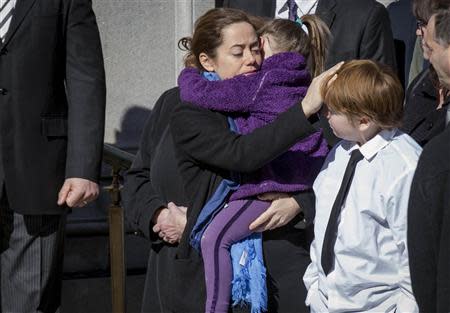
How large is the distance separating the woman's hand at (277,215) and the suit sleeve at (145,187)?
44cm

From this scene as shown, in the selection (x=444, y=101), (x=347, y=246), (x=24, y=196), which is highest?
(x=444, y=101)

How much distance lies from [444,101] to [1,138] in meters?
1.81

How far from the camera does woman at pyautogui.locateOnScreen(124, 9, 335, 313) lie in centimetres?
355

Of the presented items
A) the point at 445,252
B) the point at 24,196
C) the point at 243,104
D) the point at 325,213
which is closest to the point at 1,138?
the point at 24,196

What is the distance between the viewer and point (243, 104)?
3635 mm

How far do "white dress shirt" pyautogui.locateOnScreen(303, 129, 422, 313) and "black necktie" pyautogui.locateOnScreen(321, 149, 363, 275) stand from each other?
0.6 inches

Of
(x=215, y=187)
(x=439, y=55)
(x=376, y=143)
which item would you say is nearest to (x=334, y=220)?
(x=376, y=143)

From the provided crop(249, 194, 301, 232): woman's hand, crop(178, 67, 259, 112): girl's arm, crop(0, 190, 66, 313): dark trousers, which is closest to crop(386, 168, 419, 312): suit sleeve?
crop(249, 194, 301, 232): woman's hand

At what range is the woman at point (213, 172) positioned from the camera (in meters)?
3.55

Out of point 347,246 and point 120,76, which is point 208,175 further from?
point 120,76

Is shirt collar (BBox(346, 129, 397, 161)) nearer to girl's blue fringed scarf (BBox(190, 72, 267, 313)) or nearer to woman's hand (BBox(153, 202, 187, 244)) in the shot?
girl's blue fringed scarf (BBox(190, 72, 267, 313))

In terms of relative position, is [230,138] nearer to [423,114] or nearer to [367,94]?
[367,94]

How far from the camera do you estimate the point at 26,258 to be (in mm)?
4539

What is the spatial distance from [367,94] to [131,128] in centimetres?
301
